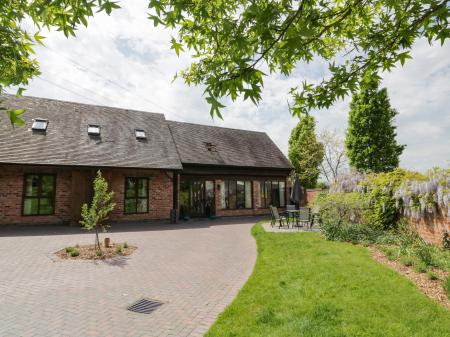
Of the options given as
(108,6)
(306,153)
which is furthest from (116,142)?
(306,153)

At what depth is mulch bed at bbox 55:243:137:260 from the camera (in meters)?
7.54

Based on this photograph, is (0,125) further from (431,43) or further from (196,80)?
(431,43)

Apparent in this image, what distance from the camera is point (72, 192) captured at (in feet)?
43.7

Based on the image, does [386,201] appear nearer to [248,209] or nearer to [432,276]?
[432,276]

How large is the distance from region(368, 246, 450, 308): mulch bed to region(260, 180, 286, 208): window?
13.5 metres

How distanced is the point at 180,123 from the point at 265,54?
18551 millimetres

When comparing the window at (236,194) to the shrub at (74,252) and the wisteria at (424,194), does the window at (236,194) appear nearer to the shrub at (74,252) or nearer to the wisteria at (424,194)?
the wisteria at (424,194)

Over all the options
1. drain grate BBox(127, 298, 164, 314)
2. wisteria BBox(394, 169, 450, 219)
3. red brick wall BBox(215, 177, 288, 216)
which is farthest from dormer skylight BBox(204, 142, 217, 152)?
drain grate BBox(127, 298, 164, 314)

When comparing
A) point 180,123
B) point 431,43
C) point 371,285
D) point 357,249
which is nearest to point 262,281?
point 371,285

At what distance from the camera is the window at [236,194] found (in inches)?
747

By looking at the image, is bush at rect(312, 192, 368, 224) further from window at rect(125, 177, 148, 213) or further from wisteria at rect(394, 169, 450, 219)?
window at rect(125, 177, 148, 213)

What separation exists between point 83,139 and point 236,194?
10113 mm

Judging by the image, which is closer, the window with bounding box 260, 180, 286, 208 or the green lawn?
the green lawn

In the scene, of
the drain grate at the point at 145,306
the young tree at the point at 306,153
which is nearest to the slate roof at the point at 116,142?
the young tree at the point at 306,153
